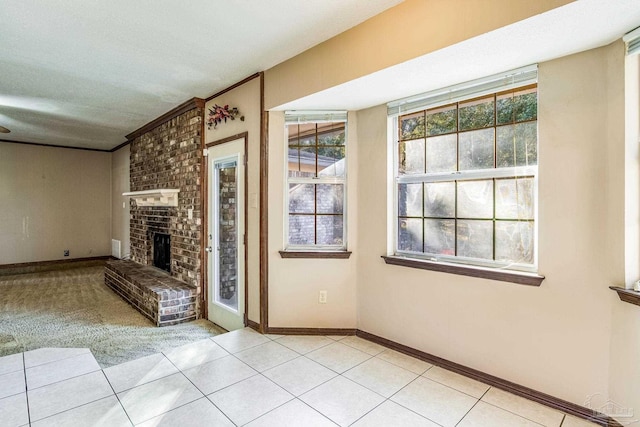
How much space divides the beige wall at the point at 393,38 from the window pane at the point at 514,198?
3.42 feet

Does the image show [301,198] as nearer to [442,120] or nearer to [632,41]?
[442,120]

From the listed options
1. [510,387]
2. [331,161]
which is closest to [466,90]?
[331,161]

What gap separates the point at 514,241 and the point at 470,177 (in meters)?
0.55

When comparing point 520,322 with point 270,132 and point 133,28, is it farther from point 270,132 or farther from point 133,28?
point 133,28

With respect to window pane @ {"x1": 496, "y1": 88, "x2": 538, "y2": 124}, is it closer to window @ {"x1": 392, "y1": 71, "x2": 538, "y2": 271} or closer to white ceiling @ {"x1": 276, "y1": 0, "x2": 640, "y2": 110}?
window @ {"x1": 392, "y1": 71, "x2": 538, "y2": 271}

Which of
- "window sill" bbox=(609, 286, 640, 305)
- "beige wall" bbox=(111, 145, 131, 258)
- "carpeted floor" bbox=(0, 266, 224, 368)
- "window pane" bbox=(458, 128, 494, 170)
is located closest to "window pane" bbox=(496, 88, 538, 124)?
"window pane" bbox=(458, 128, 494, 170)

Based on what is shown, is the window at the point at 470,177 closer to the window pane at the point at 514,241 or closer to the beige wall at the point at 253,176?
the window pane at the point at 514,241

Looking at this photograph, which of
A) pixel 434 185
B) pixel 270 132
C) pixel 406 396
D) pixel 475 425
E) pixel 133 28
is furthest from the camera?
pixel 270 132

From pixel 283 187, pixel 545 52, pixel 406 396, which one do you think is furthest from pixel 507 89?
pixel 406 396

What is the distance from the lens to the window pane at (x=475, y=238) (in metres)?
2.40

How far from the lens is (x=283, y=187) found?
3.20 metres

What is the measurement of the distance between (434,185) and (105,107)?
4.31m

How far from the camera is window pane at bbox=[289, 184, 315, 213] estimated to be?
3246 millimetres

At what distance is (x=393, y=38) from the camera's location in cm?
216
